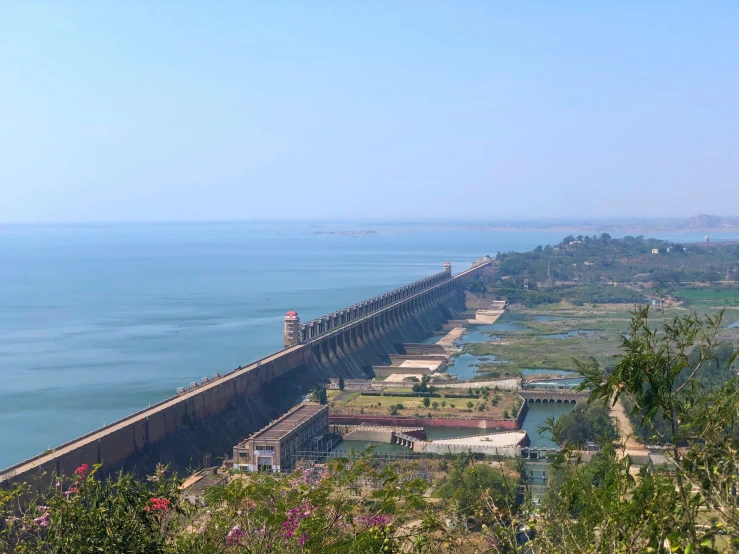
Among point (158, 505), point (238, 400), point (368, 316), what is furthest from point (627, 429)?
point (158, 505)

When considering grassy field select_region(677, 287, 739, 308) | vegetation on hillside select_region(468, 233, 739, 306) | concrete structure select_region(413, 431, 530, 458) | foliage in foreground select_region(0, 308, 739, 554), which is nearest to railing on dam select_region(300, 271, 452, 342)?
concrete structure select_region(413, 431, 530, 458)

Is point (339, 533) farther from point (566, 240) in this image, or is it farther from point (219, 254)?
point (219, 254)

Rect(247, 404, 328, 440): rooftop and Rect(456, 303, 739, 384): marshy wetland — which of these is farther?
Rect(456, 303, 739, 384): marshy wetland

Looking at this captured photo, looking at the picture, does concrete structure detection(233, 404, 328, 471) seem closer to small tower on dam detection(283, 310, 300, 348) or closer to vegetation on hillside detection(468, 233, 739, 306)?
small tower on dam detection(283, 310, 300, 348)

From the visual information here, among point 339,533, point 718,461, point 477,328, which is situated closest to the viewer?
point 718,461

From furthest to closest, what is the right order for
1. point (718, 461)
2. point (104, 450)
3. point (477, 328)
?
1. point (477, 328)
2. point (104, 450)
3. point (718, 461)

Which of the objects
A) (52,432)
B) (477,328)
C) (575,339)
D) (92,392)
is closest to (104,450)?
(52,432)
